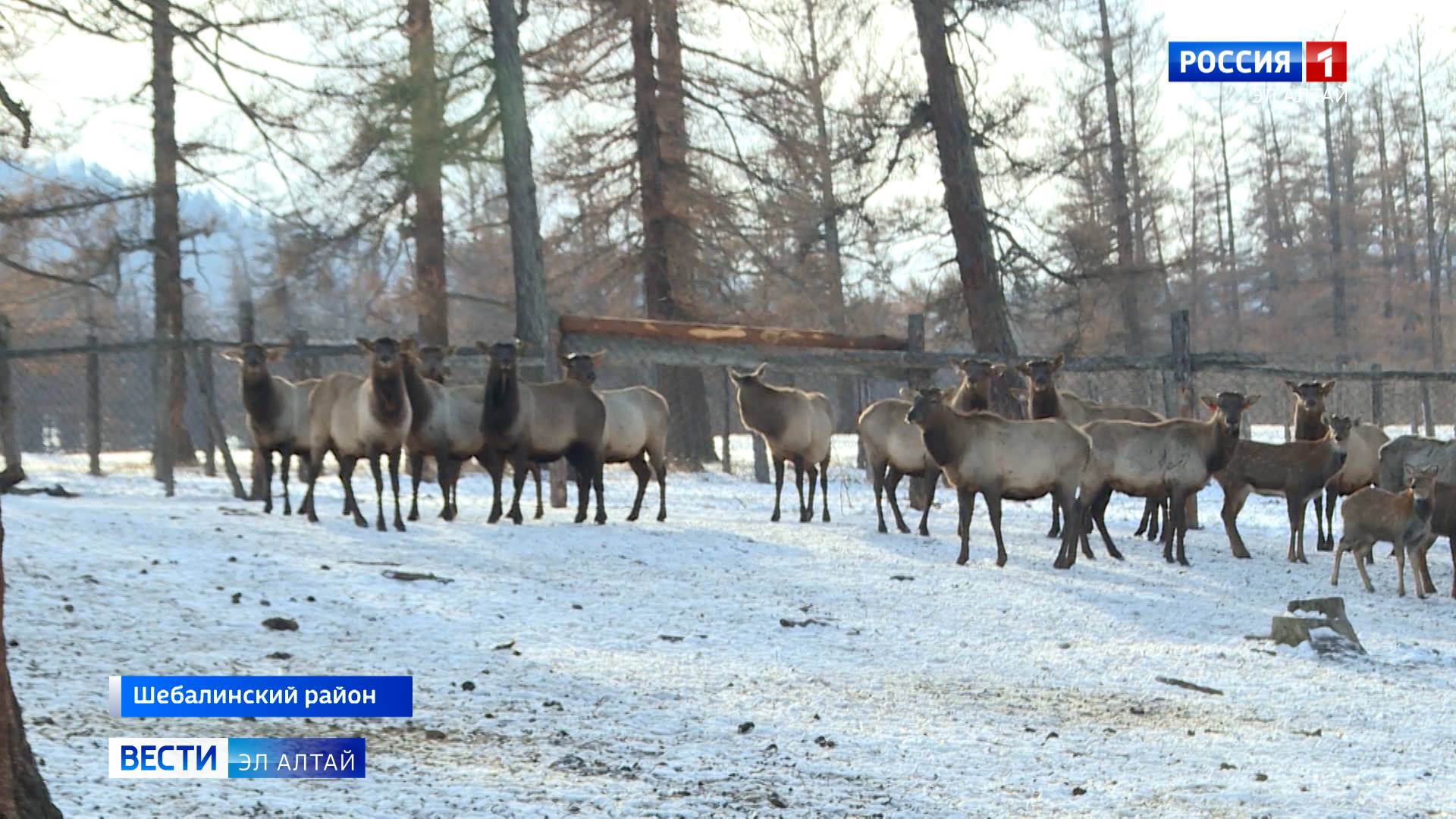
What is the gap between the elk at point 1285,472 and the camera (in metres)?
15.9

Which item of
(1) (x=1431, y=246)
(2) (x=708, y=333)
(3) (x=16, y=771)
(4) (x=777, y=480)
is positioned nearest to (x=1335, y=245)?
(1) (x=1431, y=246)

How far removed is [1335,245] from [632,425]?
132ft

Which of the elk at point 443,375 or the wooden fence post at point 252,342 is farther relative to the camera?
the wooden fence post at point 252,342

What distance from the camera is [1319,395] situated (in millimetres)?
17109

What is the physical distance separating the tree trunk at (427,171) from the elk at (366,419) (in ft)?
12.3

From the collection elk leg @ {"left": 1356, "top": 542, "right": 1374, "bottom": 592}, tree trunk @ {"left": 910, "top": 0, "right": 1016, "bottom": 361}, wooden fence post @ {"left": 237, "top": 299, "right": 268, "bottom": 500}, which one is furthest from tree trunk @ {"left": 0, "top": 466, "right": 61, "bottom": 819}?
tree trunk @ {"left": 910, "top": 0, "right": 1016, "bottom": 361}

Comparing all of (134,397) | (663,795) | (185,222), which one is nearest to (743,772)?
(663,795)

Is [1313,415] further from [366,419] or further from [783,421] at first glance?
[366,419]

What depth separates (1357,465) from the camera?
59.1ft

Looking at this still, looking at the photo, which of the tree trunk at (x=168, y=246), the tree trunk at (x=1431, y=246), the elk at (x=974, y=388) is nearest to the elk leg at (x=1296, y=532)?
the elk at (x=974, y=388)

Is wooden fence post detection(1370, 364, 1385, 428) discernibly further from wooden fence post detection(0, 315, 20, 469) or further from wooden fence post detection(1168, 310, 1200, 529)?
wooden fence post detection(0, 315, 20, 469)

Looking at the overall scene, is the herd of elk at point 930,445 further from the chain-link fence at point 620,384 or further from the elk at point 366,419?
the chain-link fence at point 620,384

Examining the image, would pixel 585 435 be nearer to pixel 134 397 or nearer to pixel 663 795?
pixel 663 795

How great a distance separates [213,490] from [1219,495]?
16206mm
